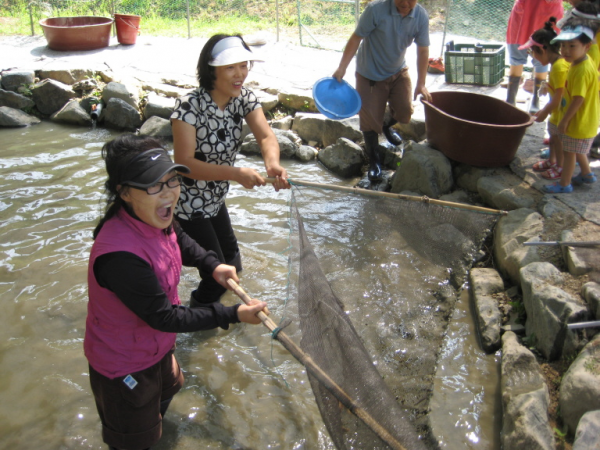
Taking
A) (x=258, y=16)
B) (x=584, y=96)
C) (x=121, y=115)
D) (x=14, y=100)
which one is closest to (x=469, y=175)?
(x=584, y=96)

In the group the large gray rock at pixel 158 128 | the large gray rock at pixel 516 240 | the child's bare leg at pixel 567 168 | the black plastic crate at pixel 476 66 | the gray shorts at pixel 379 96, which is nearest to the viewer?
the large gray rock at pixel 516 240

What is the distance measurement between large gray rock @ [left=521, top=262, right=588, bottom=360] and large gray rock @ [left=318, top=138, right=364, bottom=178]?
3068 mm

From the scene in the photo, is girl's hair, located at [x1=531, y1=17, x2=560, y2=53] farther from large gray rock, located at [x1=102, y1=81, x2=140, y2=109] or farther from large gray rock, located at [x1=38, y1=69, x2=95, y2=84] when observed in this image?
large gray rock, located at [x1=38, y1=69, x2=95, y2=84]

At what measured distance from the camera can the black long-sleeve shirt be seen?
1.90m

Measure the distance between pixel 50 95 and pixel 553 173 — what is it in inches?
287

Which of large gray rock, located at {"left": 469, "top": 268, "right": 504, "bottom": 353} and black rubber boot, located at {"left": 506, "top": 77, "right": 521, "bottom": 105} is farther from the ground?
black rubber boot, located at {"left": 506, "top": 77, "right": 521, "bottom": 105}

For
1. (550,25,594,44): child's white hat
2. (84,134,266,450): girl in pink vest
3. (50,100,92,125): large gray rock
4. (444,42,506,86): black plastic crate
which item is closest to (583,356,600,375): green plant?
(84,134,266,450): girl in pink vest

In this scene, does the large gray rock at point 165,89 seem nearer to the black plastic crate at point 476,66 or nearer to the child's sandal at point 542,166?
the black plastic crate at point 476,66

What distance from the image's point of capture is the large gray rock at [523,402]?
2447 mm

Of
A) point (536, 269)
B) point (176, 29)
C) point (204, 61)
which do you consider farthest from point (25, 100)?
point (536, 269)

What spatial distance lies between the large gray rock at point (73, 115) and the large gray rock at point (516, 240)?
6169 millimetres

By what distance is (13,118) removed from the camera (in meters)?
7.61

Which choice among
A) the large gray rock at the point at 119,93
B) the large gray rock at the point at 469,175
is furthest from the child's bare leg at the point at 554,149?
the large gray rock at the point at 119,93

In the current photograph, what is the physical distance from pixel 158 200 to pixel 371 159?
4057 millimetres
